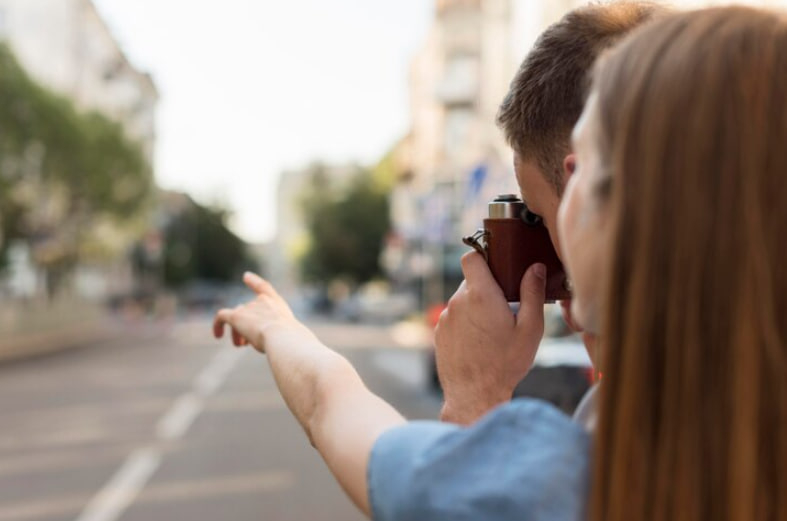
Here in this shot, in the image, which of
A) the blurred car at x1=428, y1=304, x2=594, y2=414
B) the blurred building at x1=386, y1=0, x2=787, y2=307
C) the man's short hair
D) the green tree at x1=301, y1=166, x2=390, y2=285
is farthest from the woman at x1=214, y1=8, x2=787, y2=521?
the green tree at x1=301, y1=166, x2=390, y2=285

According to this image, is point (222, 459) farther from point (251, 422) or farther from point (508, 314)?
point (508, 314)

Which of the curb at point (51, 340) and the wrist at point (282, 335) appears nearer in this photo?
the wrist at point (282, 335)

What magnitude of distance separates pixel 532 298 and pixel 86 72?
64.0 meters

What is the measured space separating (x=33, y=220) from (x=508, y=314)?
38.2m

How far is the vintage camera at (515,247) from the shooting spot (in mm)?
1271

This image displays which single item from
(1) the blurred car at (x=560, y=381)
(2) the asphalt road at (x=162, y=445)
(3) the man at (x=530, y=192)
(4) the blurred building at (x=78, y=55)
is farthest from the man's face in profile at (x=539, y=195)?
(4) the blurred building at (x=78, y=55)

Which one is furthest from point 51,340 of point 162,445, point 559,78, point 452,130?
point 559,78

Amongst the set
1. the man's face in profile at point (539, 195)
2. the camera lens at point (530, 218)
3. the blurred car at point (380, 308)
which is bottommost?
the blurred car at point (380, 308)

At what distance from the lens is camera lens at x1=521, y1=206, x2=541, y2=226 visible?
129cm

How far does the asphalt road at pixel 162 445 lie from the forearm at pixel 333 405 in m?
6.81

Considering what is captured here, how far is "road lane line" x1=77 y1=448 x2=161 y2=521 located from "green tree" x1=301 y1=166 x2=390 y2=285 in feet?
201

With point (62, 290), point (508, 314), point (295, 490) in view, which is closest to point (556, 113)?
point (508, 314)

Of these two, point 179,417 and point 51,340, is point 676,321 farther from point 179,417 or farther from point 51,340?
point 51,340

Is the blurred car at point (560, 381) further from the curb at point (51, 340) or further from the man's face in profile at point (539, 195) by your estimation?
the curb at point (51, 340)
